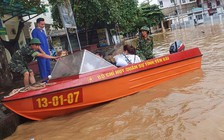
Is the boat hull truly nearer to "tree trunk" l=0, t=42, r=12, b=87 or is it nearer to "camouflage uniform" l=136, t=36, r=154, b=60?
"camouflage uniform" l=136, t=36, r=154, b=60

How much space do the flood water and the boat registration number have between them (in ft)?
1.25

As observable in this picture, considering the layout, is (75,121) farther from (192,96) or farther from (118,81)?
(192,96)

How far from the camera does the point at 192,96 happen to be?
6070 millimetres

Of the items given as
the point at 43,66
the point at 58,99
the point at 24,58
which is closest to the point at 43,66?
the point at 43,66

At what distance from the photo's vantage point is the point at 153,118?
517 cm

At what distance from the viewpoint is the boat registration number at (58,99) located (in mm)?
5688

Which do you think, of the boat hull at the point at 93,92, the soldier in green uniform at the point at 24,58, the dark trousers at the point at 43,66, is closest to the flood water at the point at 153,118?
the boat hull at the point at 93,92

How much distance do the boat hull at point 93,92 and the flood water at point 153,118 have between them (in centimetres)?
17

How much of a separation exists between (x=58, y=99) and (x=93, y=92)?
72 cm

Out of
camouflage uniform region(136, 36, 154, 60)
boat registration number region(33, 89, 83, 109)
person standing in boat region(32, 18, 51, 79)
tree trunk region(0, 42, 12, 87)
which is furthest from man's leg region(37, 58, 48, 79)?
camouflage uniform region(136, 36, 154, 60)

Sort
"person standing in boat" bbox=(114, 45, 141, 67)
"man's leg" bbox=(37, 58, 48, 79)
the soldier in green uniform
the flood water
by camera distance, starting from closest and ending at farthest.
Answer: the flood water, the soldier in green uniform, "person standing in boat" bbox=(114, 45, 141, 67), "man's leg" bbox=(37, 58, 48, 79)

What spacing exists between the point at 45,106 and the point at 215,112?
3121 millimetres

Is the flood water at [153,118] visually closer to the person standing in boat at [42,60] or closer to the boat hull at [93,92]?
the boat hull at [93,92]

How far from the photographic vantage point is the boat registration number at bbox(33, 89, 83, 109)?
5688 mm
